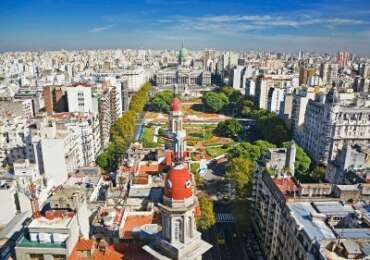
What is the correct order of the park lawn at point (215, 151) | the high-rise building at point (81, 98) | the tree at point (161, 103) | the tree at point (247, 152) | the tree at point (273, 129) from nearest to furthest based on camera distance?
1. the tree at point (247, 152)
2. the high-rise building at point (81, 98)
3. the tree at point (273, 129)
4. the park lawn at point (215, 151)
5. the tree at point (161, 103)

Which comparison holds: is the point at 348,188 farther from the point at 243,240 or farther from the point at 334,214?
the point at 243,240

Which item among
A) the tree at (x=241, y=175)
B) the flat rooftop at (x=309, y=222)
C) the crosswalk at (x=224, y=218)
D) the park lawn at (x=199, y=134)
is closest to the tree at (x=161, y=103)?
the park lawn at (x=199, y=134)

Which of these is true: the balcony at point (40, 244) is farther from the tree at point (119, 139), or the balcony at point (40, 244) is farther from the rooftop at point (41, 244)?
the tree at point (119, 139)

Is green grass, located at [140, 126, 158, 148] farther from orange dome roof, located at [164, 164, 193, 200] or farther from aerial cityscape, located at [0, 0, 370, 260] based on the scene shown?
orange dome roof, located at [164, 164, 193, 200]

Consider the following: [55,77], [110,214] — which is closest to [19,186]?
[110,214]

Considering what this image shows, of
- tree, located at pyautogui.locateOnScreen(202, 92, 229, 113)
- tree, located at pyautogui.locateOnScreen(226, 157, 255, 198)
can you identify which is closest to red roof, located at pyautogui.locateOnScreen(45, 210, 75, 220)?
tree, located at pyautogui.locateOnScreen(226, 157, 255, 198)
